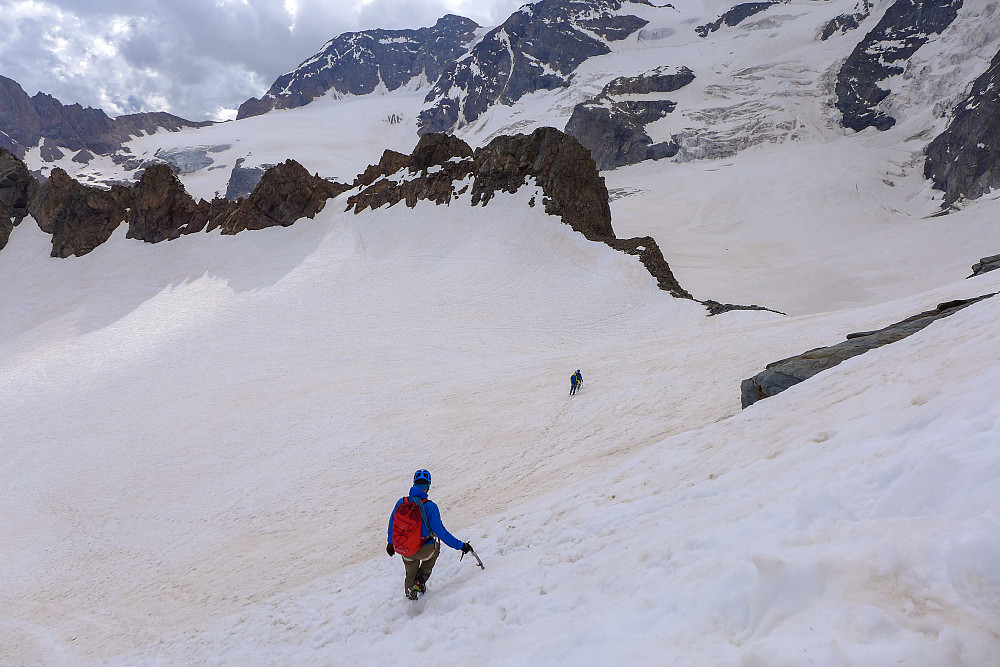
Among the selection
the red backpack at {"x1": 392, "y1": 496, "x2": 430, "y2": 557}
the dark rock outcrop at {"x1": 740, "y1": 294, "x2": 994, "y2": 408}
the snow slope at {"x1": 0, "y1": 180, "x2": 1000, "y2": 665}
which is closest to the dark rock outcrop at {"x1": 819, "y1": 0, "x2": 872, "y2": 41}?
the snow slope at {"x1": 0, "y1": 180, "x2": 1000, "y2": 665}

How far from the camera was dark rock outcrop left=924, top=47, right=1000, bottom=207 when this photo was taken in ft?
172

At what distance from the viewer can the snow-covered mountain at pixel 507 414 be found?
370 cm

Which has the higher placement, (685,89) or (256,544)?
(685,89)

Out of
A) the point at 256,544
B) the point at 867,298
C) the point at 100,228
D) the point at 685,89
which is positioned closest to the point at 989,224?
the point at 867,298

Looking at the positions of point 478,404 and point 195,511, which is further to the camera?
point 478,404

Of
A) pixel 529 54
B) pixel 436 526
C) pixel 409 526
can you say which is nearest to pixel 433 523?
pixel 436 526

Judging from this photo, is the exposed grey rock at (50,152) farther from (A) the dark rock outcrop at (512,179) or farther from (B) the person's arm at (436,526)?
(B) the person's arm at (436,526)

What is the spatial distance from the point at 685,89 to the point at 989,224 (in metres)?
72.3

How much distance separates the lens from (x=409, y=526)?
5.83 m

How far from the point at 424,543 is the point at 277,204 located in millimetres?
46392

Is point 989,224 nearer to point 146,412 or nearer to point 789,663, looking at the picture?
point 789,663

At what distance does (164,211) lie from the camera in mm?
46750

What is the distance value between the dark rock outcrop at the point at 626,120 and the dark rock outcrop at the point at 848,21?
2913 cm

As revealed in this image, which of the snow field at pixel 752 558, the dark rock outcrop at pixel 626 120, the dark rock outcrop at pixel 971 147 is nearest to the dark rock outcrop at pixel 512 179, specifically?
the snow field at pixel 752 558
